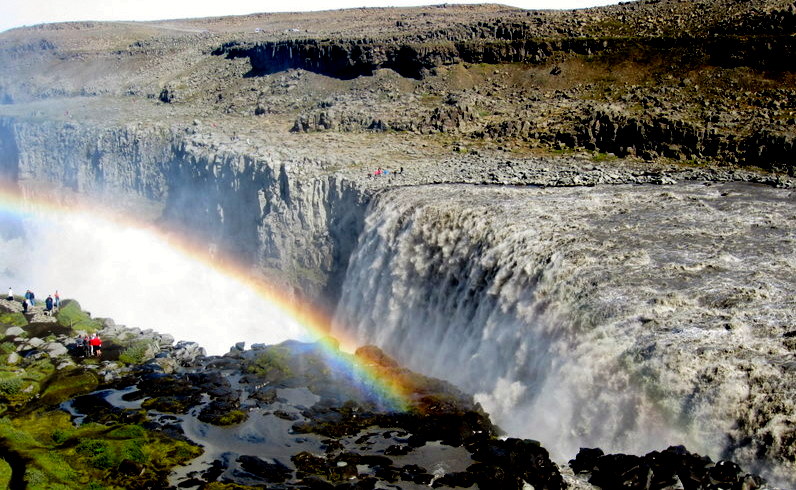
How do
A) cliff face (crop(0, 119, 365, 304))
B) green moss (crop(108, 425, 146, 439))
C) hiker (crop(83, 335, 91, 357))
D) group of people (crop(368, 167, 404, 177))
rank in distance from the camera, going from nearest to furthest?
green moss (crop(108, 425, 146, 439)), hiker (crop(83, 335, 91, 357)), group of people (crop(368, 167, 404, 177)), cliff face (crop(0, 119, 365, 304))

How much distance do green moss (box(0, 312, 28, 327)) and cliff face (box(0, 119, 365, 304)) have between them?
14.3 metres

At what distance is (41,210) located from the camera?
74562 millimetres

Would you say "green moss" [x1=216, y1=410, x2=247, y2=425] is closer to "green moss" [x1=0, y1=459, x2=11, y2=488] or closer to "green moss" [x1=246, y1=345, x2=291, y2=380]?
"green moss" [x1=246, y1=345, x2=291, y2=380]

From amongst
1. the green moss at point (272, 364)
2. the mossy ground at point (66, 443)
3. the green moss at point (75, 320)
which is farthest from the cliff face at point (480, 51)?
the mossy ground at point (66, 443)

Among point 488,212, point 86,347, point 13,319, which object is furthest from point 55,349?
point 488,212

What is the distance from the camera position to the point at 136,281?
175ft

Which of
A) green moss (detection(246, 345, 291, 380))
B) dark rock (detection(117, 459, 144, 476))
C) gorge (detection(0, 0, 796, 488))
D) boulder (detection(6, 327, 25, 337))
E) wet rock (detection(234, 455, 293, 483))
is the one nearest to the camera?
gorge (detection(0, 0, 796, 488))

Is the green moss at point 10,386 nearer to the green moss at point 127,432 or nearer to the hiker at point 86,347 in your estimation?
the hiker at point 86,347

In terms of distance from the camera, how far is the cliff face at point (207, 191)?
141 feet

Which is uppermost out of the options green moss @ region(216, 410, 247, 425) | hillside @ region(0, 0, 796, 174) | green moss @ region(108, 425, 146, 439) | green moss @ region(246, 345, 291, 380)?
hillside @ region(0, 0, 796, 174)

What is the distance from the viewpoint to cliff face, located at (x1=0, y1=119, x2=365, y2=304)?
43.0 m

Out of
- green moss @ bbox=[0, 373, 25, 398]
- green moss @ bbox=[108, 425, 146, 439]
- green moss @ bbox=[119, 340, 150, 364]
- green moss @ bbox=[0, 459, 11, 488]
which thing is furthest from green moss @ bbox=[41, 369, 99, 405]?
green moss @ bbox=[0, 459, 11, 488]

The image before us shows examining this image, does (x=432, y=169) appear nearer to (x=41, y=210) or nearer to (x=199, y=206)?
(x=199, y=206)

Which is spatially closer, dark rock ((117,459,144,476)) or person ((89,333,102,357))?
dark rock ((117,459,144,476))
